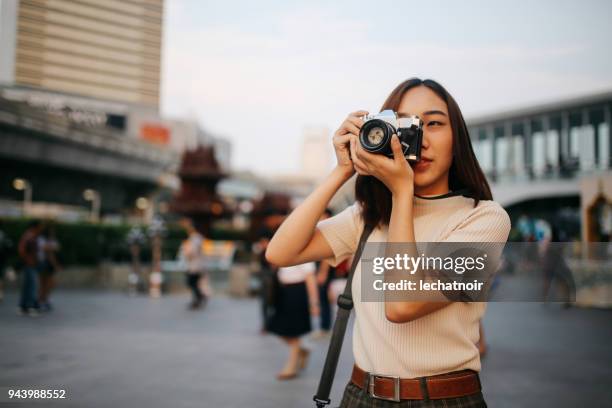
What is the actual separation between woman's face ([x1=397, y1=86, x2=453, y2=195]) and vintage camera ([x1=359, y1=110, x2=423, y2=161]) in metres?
0.10

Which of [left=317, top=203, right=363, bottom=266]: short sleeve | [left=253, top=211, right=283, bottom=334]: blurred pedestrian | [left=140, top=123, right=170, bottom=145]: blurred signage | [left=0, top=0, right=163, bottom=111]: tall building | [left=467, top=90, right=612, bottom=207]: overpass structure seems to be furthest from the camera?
[left=140, top=123, right=170, bottom=145]: blurred signage

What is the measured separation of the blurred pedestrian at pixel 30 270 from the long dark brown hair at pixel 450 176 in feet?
37.1

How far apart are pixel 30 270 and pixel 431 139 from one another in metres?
11.8

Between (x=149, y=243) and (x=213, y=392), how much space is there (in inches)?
641


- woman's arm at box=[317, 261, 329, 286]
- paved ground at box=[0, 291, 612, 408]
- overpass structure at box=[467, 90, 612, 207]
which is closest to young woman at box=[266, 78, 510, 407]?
paved ground at box=[0, 291, 612, 408]

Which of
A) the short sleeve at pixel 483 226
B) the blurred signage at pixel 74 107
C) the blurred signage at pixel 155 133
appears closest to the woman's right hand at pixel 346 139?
the short sleeve at pixel 483 226

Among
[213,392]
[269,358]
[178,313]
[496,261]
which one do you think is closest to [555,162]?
[178,313]

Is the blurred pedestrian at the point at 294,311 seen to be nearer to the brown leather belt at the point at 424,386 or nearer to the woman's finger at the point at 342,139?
the brown leather belt at the point at 424,386

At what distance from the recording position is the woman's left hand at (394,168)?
1.60 meters

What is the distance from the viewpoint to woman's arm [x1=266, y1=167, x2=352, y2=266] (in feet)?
5.95

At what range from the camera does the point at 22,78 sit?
27.3 ft

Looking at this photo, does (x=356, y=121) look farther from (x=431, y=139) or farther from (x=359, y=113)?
(x=431, y=139)

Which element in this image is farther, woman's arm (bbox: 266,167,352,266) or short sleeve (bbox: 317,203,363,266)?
short sleeve (bbox: 317,203,363,266)

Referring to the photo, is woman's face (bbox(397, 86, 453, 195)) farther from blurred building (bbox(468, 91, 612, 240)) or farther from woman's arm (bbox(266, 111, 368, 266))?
blurred building (bbox(468, 91, 612, 240))
